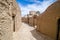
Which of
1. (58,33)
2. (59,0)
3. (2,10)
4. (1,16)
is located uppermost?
(59,0)

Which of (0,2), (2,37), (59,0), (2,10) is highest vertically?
(59,0)

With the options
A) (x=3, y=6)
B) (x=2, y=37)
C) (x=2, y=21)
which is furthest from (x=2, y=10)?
(x=2, y=37)

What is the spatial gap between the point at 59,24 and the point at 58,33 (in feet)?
2.24

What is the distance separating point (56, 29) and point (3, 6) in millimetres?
5692

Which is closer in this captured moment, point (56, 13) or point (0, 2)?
point (0, 2)

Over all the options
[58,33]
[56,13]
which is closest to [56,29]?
[58,33]

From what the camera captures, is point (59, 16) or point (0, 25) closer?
point (0, 25)

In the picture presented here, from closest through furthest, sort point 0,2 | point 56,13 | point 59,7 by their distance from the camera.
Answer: point 0,2
point 59,7
point 56,13

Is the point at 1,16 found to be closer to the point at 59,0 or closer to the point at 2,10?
the point at 2,10

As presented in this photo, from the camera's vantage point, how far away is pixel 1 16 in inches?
73.1

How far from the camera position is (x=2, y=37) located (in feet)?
6.06

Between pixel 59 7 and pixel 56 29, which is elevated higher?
pixel 59 7

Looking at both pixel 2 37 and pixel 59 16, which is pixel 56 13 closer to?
pixel 59 16

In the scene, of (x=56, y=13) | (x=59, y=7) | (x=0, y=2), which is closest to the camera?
(x=0, y=2)
